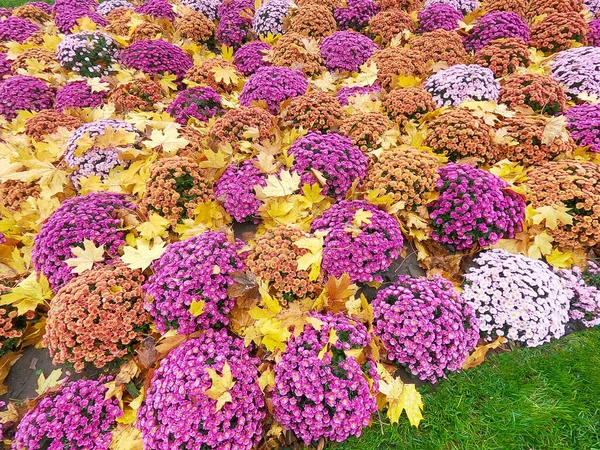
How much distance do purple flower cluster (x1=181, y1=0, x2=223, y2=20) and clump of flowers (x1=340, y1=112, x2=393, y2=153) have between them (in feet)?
10.5

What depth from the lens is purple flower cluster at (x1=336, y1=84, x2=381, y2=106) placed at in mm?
3673

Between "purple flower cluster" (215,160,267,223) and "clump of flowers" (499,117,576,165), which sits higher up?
"clump of flowers" (499,117,576,165)

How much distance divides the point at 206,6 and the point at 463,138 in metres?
3.99

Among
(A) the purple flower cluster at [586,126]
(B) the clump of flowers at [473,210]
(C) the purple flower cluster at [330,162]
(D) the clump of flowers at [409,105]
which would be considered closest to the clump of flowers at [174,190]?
(C) the purple flower cluster at [330,162]

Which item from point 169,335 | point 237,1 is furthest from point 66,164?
point 237,1

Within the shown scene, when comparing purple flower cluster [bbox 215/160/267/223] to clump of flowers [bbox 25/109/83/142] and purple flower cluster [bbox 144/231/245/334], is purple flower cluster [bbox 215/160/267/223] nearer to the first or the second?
purple flower cluster [bbox 144/231/245/334]

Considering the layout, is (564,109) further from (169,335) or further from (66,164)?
(66,164)

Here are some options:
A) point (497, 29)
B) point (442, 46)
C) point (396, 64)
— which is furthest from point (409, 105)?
point (497, 29)

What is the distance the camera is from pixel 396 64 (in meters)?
3.86

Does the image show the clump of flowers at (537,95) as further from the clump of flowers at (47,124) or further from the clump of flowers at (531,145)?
the clump of flowers at (47,124)

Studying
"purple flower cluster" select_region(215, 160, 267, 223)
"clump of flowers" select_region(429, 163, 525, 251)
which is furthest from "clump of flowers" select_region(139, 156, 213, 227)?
"clump of flowers" select_region(429, 163, 525, 251)

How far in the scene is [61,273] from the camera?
2389mm

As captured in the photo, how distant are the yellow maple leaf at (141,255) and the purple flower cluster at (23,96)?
2.44m

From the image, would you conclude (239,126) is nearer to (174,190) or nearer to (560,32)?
(174,190)
